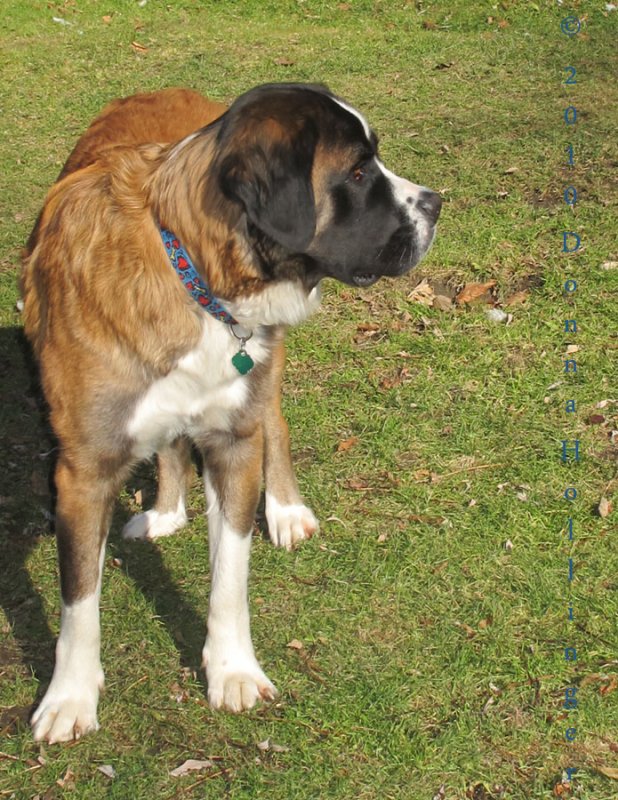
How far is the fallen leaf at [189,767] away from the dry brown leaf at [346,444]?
1843 mm

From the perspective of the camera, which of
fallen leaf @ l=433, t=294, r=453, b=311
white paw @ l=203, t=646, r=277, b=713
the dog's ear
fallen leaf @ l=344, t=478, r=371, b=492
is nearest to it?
the dog's ear

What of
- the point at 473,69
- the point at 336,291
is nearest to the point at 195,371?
the point at 336,291

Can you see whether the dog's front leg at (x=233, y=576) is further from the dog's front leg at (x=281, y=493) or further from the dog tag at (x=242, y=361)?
the dog's front leg at (x=281, y=493)

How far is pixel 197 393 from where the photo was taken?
3381mm

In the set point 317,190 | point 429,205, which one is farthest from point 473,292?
point 317,190

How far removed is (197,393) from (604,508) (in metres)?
1.94

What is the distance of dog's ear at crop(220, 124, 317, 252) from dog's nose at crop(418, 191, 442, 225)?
0.61 meters

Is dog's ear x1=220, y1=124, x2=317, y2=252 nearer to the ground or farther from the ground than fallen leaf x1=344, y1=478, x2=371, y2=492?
farther from the ground

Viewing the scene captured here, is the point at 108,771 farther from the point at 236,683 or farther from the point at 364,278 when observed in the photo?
the point at 364,278

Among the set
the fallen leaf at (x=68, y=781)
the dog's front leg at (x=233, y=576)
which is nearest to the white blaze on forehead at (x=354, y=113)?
the dog's front leg at (x=233, y=576)

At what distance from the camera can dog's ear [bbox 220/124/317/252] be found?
115 inches

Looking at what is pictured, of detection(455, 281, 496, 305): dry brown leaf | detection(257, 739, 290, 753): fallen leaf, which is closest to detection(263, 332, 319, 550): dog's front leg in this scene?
detection(257, 739, 290, 753): fallen leaf

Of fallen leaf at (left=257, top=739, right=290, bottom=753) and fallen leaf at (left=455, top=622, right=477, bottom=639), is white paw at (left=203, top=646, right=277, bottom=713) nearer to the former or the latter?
fallen leaf at (left=257, top=739, right=290, bottom=753)

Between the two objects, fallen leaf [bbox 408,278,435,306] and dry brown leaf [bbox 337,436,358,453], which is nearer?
dry brown leaf [bbox 337,436,358,453]
